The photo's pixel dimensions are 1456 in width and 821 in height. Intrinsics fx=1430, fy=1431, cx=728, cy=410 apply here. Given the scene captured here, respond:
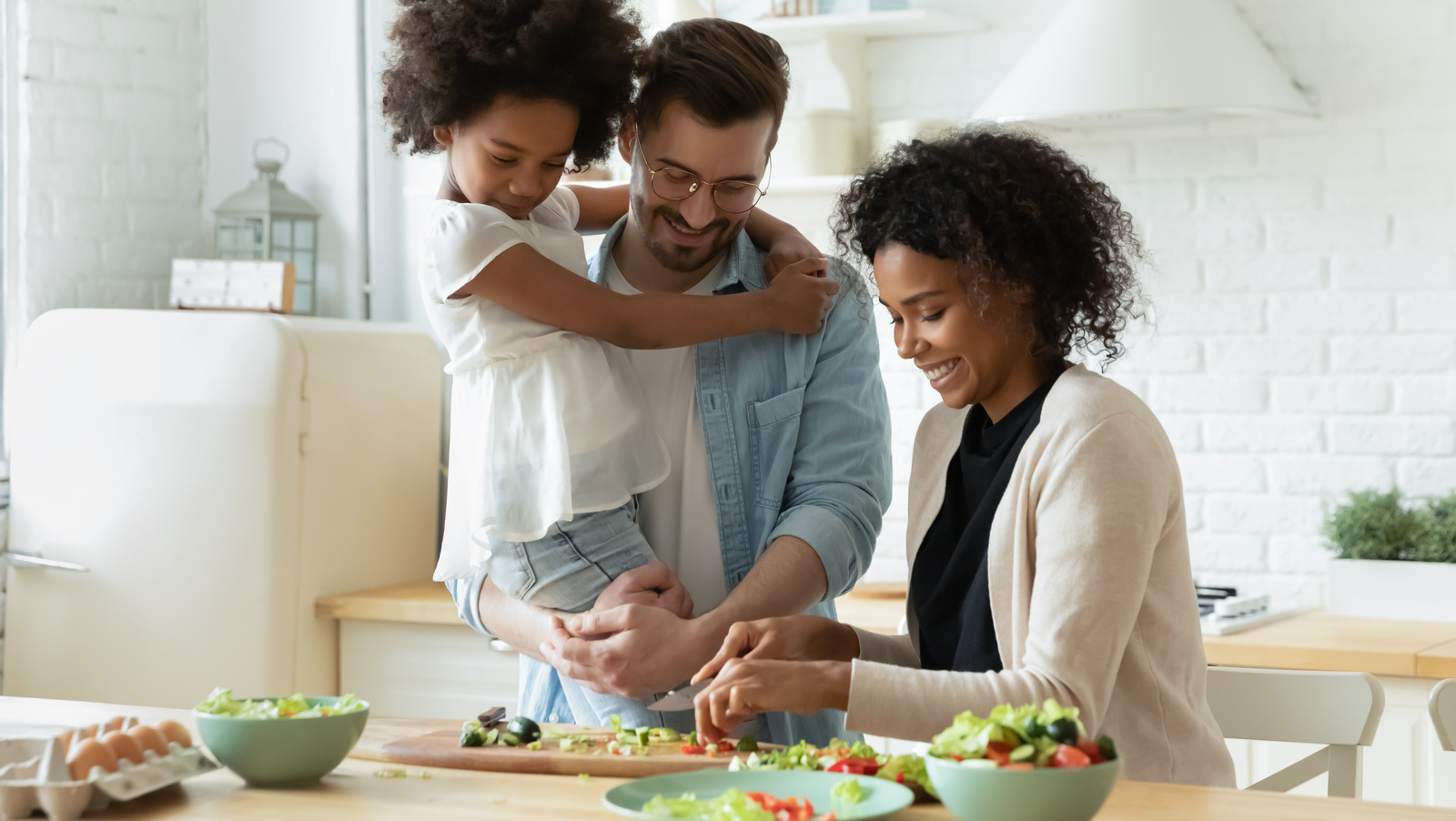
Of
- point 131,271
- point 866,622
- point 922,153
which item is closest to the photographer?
point 922,153

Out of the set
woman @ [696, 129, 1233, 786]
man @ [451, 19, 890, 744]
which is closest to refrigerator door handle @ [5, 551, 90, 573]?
man @ [451, 19, 890, 744]

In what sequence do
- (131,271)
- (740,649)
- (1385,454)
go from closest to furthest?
(740,649) < (1385,454) < (131,271)

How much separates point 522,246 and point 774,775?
724 mm

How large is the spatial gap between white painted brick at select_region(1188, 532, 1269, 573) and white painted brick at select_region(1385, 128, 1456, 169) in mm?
858

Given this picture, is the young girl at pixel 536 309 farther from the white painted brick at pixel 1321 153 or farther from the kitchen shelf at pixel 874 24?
the white painted brick at pixel 1321 153

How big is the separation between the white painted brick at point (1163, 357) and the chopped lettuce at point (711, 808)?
2.31 m

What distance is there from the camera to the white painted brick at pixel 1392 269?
3.00 meters

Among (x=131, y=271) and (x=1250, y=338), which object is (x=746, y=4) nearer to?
(x=1250, y=338)

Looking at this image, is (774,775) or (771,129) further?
(771,129)

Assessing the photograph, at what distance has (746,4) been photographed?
3.31m

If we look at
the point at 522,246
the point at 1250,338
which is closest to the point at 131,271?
the point at 522,246

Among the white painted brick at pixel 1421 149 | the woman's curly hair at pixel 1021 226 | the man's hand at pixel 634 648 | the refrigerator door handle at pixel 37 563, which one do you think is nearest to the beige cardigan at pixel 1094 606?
the woman's curly hair at pixel 1021 226

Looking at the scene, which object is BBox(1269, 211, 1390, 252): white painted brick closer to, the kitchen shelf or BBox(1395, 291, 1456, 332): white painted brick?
BBox(1395, 291, 1456, 332): white painted brick

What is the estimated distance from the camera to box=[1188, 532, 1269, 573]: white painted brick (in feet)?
10.4
